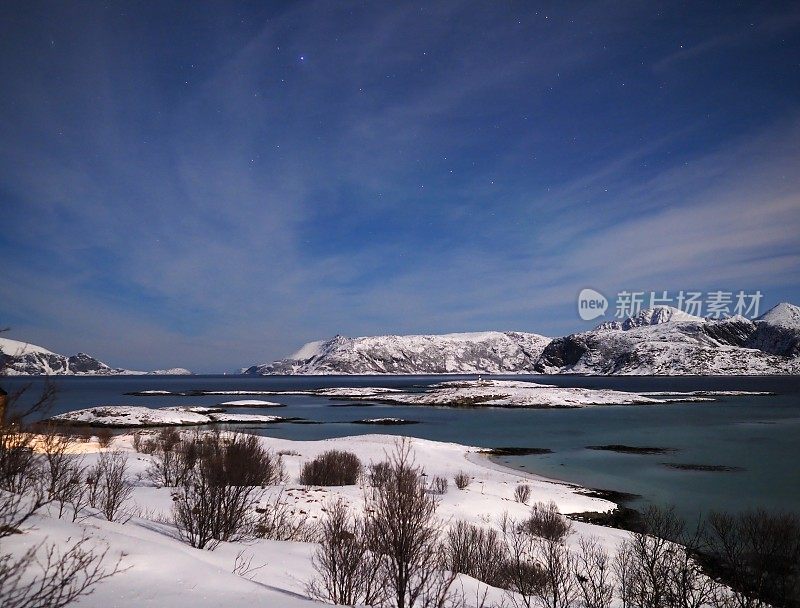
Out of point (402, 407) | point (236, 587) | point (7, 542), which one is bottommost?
point (402, 407)

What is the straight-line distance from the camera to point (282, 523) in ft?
45.5

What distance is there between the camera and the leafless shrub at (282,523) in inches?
508

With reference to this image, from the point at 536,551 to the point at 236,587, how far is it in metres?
10.5

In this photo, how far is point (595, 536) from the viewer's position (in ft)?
52.0

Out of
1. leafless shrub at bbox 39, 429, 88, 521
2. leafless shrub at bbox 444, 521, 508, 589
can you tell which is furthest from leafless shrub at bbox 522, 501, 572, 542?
leafless shrub at bbox 39, 429, 88, 521

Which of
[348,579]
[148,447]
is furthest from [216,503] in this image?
[148,447]

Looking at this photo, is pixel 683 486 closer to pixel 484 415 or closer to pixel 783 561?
pixel 783 561

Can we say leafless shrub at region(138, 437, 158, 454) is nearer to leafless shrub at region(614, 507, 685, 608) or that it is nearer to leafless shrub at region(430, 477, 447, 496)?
leafless shrub at region(430, 477, 447, 496)

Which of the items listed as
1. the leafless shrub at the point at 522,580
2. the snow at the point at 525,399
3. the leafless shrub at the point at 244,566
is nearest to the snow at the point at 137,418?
the snow at the point at 525,399

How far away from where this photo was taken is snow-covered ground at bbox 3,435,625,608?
5.61 m

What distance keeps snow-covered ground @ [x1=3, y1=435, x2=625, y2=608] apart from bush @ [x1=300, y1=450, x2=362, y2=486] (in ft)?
2.78

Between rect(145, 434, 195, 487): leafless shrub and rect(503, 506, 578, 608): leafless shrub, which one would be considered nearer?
rect(503, 506, 578, 608): leafless shrub

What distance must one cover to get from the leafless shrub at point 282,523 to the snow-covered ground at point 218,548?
27.7 inches

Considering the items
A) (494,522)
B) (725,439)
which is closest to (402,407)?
(725,439)
